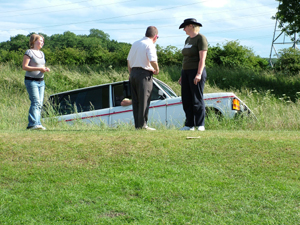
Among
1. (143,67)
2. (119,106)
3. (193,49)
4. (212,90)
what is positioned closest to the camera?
(193,49)

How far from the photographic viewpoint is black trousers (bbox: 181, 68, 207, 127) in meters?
6.46

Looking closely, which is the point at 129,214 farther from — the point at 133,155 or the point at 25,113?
the point at 25,113

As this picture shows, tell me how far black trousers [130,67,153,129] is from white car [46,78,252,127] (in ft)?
4.85

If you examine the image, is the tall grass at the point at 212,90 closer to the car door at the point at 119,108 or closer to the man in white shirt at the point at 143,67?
the car door at the point at 119,108

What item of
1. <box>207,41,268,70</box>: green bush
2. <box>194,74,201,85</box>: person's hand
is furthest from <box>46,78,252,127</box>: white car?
<box>207,41,268,70</box>: green bush

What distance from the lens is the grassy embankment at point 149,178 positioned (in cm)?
358

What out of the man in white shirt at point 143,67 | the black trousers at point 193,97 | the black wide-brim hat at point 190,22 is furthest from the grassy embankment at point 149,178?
the black wide-brim hat at point 190,22

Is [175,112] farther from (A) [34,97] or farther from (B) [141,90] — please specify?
(A) [34,97]

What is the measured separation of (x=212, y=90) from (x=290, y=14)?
9.73m

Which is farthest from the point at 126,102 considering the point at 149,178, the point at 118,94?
the point at 149,178

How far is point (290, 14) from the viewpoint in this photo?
21328 millimetres

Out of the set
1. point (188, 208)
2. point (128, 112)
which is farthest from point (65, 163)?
point (128, 112)

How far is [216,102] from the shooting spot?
822 centimetres

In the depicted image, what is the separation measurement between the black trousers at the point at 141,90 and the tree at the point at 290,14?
682 inches
